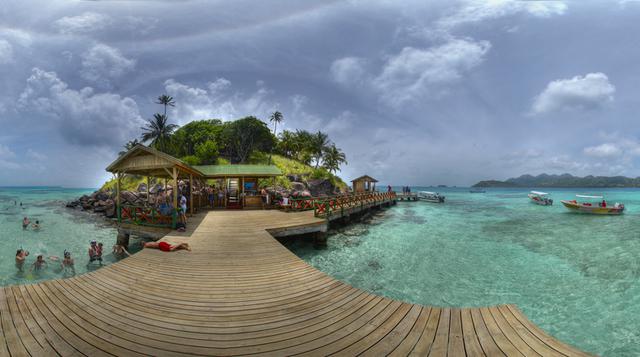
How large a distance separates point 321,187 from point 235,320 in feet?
131

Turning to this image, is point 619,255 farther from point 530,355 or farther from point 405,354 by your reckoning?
point 405,354

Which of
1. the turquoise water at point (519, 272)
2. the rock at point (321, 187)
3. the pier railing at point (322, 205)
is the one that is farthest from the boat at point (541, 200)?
the pier railing at point (322, 205)

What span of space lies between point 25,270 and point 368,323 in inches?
606

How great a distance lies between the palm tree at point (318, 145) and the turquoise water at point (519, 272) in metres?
39.4

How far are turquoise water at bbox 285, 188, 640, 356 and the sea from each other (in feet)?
0.13

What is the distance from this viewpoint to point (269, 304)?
475 centimetres

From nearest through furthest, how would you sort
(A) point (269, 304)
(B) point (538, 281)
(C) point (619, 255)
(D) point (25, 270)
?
1. (A) point (269, 304)
2. (B) point (538, 281)
3. (D) point (25, 270)
4. (C) point (619, 255)

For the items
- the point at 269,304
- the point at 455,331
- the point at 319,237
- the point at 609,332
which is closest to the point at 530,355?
the point at 455,331

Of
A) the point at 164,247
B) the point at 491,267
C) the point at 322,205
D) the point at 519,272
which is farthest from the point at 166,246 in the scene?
the point at 519,272

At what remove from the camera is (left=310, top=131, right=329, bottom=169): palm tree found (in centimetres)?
5679

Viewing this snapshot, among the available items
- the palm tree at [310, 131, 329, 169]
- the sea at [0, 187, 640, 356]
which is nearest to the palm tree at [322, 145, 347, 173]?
the palm tree at [310, 131, 329, 169]

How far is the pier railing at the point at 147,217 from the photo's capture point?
37.2ft

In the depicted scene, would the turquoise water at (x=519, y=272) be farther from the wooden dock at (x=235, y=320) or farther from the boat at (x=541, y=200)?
the boat at (x=541, y=200)

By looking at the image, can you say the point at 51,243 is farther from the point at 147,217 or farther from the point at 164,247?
the point at 164,247
